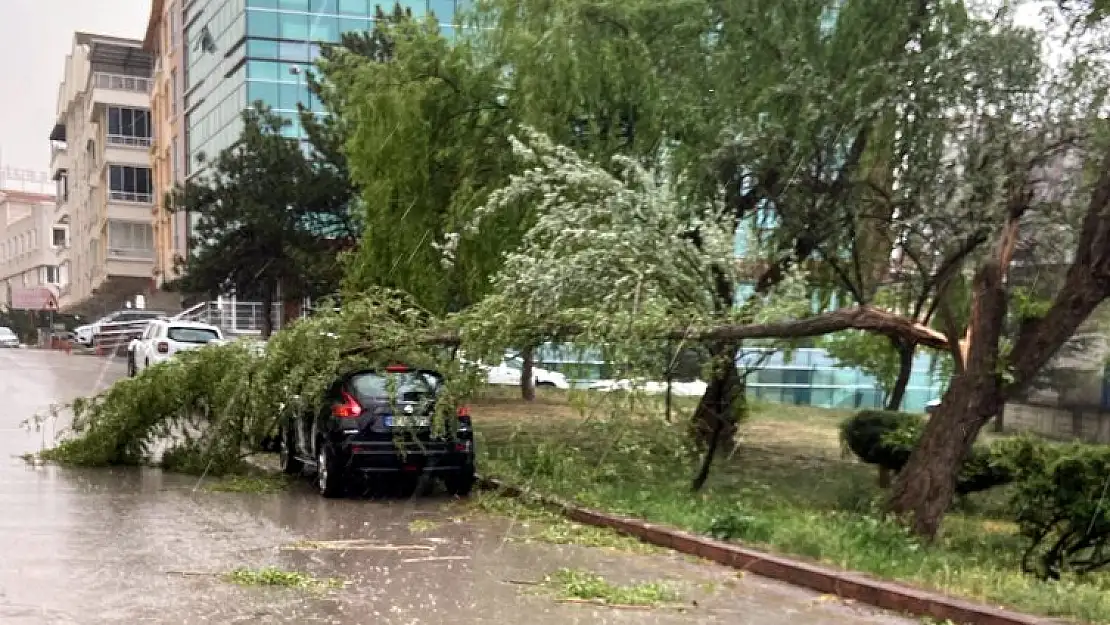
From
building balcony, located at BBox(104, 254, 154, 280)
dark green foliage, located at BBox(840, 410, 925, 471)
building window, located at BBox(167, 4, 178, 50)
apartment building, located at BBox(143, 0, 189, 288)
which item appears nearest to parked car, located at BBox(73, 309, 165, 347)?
apartment building, located at BBox(143, 0, 189, 288)

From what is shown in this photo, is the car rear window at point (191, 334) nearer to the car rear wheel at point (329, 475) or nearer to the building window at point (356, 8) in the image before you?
the car rear wheel at point (329, 475)

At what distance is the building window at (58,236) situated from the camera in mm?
88062

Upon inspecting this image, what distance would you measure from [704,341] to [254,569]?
17.1 feet

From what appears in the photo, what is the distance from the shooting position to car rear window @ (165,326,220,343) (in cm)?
2620

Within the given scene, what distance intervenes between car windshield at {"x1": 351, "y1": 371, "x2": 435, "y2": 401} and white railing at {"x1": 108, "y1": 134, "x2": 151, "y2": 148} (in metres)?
55.4

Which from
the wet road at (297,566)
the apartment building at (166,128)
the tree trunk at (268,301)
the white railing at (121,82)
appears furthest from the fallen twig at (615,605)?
the white railing at (121,82)

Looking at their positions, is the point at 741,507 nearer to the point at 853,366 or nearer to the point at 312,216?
the point at 853,366

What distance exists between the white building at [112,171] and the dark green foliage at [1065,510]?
192 ft

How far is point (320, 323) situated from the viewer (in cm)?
1297

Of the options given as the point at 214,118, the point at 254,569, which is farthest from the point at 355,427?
the point at 214,118

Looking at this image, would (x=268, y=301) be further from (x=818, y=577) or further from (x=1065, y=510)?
(x=818, y=577)

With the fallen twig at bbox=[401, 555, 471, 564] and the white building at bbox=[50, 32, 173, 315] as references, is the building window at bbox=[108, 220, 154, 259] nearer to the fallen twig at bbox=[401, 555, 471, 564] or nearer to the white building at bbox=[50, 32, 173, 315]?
the white building at bbox=[50, 32, 173, 315]

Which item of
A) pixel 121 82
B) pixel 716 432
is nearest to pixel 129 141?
pixel 121 82

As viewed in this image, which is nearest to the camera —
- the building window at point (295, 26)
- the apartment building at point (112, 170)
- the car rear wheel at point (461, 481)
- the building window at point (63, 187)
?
the car rear wheel at point (461, 481)
